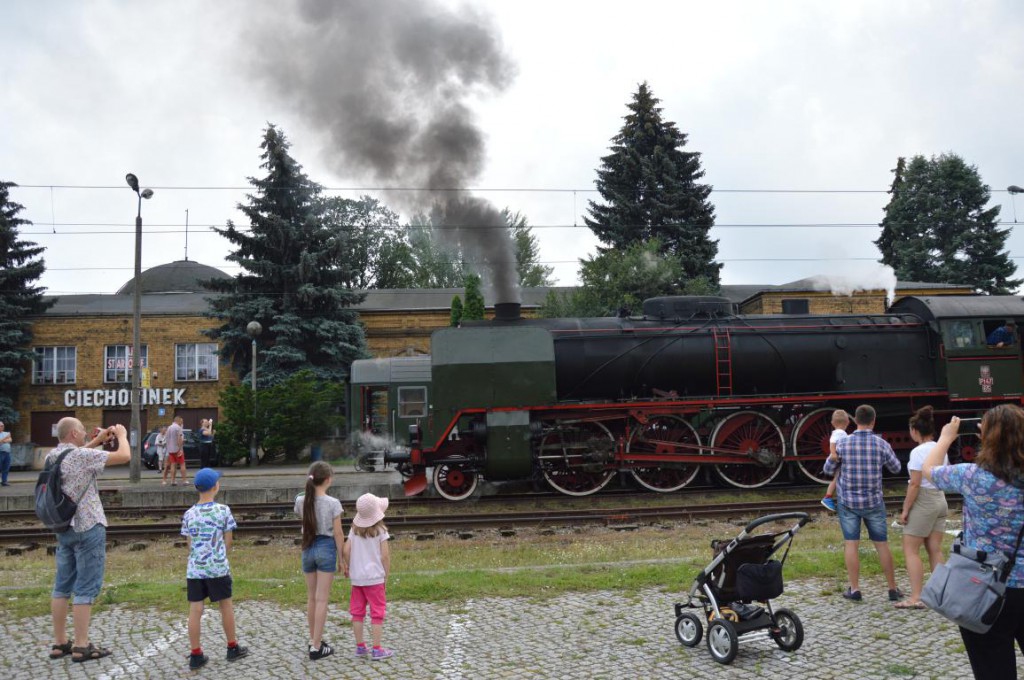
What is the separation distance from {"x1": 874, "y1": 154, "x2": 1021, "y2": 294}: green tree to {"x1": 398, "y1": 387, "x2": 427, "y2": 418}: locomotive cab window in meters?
34.0

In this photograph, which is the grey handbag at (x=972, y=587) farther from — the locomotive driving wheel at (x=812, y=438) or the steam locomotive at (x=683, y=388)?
the locomotive driving wheel at (x=812, y=438)

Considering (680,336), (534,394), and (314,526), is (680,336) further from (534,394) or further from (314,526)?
(314,526)

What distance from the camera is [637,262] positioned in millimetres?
28625

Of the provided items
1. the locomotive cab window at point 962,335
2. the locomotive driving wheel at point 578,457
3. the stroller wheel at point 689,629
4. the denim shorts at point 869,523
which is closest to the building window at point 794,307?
the locomotive cab window at point 962,335

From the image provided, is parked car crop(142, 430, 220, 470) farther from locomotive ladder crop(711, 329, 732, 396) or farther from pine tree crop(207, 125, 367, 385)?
locomotive ladder crop(711, 329, 732, 396)

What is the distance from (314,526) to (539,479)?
7927 millimetres

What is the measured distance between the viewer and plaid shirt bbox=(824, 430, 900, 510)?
619 centimetres

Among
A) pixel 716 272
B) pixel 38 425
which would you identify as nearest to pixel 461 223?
pixel 716 272

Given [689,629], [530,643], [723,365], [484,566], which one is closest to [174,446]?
[484,566]

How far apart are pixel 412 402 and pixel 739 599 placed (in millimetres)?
14875

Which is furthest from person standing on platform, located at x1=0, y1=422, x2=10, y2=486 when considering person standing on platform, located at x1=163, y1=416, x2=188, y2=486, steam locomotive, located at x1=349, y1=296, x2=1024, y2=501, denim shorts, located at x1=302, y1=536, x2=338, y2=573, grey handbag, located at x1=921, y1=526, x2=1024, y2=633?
grey handbag, located at x1=921, y1=526, x2=1024, y2=633

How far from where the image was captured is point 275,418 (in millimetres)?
22391

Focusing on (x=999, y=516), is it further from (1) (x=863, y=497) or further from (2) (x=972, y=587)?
(1) (x=863, y=497)

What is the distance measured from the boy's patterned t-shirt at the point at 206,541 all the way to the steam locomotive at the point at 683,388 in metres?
7.13
